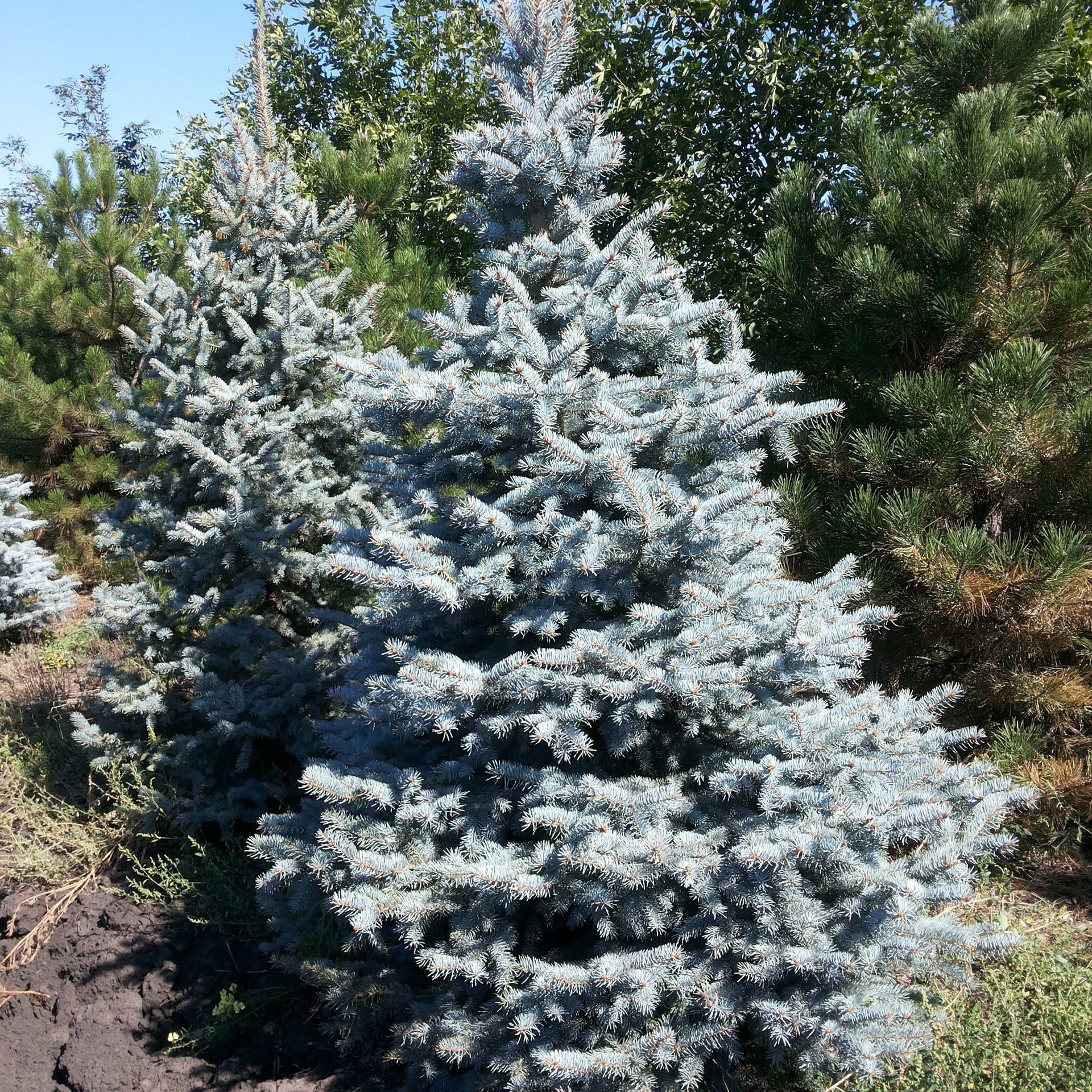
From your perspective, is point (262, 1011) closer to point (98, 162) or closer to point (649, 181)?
point (649, 181)

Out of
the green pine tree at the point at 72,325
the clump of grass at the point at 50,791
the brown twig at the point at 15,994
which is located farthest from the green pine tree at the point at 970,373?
the green pine tree at the point at 72,325

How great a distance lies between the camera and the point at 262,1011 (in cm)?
357

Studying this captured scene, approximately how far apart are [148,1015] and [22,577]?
5621 millimetres

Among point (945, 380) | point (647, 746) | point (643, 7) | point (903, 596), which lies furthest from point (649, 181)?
point (647, 746)

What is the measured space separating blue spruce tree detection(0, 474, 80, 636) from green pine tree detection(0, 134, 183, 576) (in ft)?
2.38

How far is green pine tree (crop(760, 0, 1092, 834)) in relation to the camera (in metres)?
3.93

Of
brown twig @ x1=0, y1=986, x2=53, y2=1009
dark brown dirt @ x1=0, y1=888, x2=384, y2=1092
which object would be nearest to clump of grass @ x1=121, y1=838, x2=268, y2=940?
dark brown dirt @ x1=0, y1=888, x2=384, y2=1092

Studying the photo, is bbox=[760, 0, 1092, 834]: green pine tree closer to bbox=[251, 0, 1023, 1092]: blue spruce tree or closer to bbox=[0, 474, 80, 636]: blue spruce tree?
bbox=[251, 0, 1023, 1092]: blue spruce tree

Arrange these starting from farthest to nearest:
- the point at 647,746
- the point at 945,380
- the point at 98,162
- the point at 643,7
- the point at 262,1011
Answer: the point at 98,162 < the point at 643,7 < the point at 945,380 < the point at 262,1011 < the point at 647,746

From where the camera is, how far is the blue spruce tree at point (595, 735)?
8.33 ft

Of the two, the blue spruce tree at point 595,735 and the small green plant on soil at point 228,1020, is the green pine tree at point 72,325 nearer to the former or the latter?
the small green plant on soil at point 228,1020

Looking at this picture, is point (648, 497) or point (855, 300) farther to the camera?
point (855, 300)

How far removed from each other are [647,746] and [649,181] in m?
6.20

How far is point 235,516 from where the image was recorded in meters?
4.30
